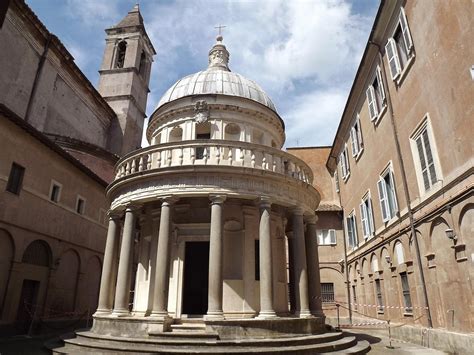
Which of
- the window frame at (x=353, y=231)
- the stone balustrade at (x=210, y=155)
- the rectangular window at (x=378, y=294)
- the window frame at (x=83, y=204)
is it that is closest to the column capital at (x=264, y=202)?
the stone balustrade at (x=210, y=155)

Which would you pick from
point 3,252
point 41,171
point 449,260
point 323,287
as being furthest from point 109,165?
point 449,260

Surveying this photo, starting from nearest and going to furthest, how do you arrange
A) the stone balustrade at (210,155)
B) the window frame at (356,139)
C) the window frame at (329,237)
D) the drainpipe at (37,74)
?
1. the stone balustrade at (210,155)
2. the window frame at (356,139)
3. the drainpipe at (37,74)
4. the window frame at (329,237)

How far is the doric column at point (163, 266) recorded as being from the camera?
1150 cm

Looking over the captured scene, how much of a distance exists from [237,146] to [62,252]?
11.8 m

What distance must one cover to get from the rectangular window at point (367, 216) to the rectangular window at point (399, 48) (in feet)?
26.3

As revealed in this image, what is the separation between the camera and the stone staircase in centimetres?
1013

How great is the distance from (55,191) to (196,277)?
9.37 metres

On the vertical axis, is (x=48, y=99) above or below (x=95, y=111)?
below

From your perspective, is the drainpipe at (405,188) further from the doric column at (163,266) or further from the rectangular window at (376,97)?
the doric column at (163,266)

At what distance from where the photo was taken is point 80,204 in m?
20.7

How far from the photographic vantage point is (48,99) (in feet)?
80.5

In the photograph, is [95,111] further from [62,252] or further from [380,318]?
[380,318]

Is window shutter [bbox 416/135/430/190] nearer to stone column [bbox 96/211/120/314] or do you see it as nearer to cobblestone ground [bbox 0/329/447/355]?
cobblestone ground [bbox 0/329/447/355]

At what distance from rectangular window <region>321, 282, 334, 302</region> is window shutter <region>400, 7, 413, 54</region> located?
64.2ft
